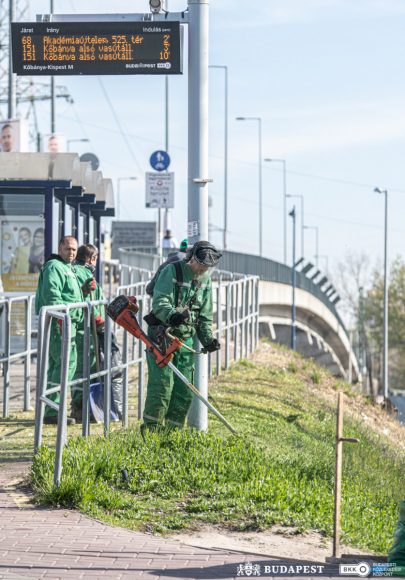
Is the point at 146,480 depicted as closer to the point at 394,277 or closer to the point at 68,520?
the point at 68,520

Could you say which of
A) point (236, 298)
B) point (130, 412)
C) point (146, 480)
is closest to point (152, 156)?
point (236, 298)

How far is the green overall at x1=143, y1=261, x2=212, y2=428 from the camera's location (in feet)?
31.8

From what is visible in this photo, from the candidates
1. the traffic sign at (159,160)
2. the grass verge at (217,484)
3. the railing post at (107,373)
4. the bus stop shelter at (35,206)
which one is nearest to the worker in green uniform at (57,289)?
the railing post at (107,373)

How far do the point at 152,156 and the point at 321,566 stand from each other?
67.6 feet

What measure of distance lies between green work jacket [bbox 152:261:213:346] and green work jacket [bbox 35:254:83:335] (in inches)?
69.9

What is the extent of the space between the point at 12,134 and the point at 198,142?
1528 centimetres

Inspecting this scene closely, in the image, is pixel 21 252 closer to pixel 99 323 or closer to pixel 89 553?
pixel 99 323

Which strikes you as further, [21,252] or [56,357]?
[21,252]

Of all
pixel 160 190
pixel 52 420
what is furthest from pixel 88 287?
pixel 160 190

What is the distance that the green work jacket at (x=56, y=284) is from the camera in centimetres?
1138

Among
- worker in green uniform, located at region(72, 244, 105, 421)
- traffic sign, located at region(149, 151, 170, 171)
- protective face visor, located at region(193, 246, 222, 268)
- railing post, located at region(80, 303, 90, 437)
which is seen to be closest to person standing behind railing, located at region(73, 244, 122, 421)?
worker in green uniform, located at region(72, 244, 105, 421)

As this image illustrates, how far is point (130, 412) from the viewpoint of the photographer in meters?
13.1

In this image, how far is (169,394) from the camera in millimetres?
9758

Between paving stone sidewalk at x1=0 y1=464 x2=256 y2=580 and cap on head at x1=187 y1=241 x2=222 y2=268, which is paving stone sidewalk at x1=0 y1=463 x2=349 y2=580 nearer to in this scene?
paving stone sidewalk at x1=0 y1=464 x2=256 y2=580
